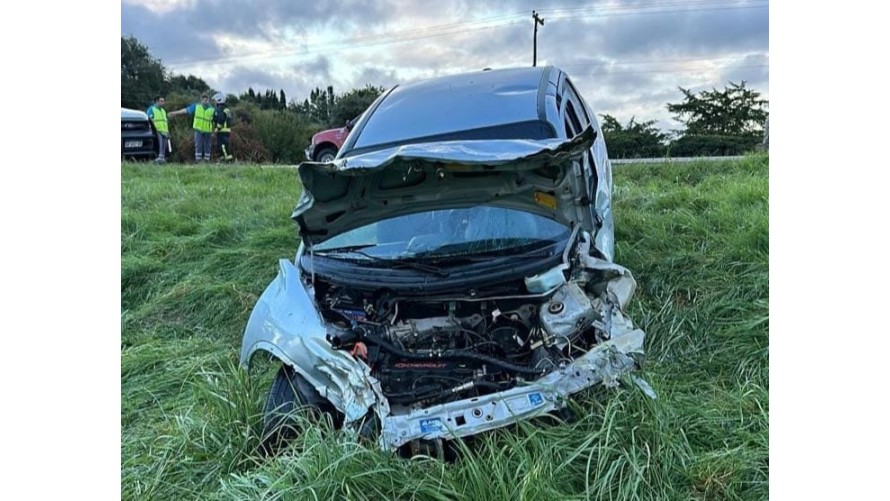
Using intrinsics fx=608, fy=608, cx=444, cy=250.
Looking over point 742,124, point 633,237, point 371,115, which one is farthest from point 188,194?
point 742,124

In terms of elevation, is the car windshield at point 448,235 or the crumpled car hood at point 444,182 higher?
the crumpled car hood at point 444,182

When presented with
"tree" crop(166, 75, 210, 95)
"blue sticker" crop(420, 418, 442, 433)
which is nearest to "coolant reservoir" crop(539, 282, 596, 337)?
"blue sticker" crop(420, 418, 442, 433)

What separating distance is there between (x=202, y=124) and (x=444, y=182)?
10.2 meters

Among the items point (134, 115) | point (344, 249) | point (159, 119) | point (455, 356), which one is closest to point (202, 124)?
point (159, 119)

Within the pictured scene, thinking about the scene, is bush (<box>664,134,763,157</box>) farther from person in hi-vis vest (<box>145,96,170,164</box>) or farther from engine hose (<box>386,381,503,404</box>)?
person in hi-vis vest (<box>145,96,170,164</box>)

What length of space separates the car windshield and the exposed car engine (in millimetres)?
234

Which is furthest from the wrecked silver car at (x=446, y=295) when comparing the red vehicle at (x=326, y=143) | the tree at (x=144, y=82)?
the tree at (x=144, y=82)

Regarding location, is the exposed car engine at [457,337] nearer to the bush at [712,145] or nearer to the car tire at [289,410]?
the car tire at [289,410]

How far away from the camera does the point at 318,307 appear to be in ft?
8.59

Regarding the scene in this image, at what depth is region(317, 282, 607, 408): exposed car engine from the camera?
2.44 m

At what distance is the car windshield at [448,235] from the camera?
9.20ft

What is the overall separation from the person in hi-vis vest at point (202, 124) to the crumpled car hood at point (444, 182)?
377 inches

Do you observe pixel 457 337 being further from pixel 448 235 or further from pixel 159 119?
pixel 159 119

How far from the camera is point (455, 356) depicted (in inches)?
97.6
